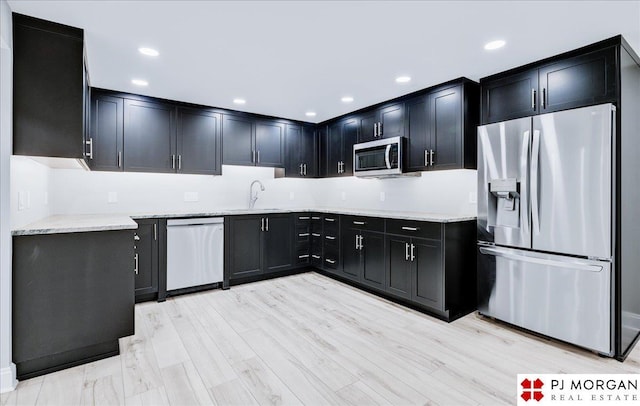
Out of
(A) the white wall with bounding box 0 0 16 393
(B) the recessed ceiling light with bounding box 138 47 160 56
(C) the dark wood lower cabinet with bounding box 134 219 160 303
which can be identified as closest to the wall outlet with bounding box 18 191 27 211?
(A) the white wall with bounding box 0 0 16 393

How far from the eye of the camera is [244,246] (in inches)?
163

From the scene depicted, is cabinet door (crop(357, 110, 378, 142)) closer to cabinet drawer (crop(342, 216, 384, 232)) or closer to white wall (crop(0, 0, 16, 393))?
cabinet drawer (crop(342, 216, 384, 232))

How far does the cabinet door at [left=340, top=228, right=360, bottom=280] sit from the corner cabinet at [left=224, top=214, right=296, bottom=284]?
2.65 ft

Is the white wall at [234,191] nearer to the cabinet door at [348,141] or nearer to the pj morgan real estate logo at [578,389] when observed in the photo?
the cabinet door at [348,141]

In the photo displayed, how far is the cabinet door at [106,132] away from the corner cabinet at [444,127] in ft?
11.0

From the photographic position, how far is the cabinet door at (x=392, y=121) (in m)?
3.83

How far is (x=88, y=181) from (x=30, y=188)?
4.02 ft

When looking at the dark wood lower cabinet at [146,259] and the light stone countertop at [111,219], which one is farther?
the dark wood lower cabinet at [146,259]

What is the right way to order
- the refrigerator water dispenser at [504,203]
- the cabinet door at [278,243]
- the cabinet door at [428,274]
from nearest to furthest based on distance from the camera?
the refrigerator water dispenser at [504,203] → the cabinet door at [428,274] → the cabinet door at [278,243]

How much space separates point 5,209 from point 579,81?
13.6 ft

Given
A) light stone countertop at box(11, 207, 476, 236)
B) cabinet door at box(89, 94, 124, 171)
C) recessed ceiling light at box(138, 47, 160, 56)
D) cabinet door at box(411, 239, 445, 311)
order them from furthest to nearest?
cabinet door at box(89, 94, 124, 171)
cabinet door at box(411, 239, 445, 311)
recessed ceiling light at box(138, 47, 160, 56)
light stone countertop at box(11, 207, 476, 236)

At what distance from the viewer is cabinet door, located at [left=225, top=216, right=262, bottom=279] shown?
4.04 meters

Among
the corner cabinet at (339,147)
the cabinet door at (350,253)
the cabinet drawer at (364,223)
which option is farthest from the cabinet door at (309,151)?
the cabinet door at (350,253)

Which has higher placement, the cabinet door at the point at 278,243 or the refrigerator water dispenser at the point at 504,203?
the refrigerator water dispenser at the point at 504,203
